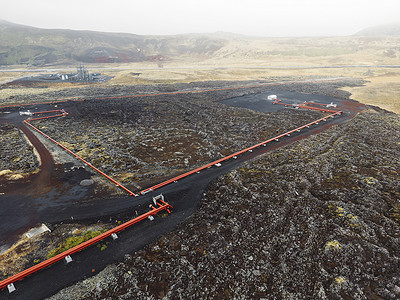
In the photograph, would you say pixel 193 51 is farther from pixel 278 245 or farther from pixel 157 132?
pixel 278 245

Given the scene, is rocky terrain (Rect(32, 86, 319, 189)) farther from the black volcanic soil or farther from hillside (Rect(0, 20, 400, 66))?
hillside (Rect(0, 20, 400, 66))

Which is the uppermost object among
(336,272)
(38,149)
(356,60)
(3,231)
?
(356,60)

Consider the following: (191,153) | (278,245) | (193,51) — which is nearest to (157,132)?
(191,153)

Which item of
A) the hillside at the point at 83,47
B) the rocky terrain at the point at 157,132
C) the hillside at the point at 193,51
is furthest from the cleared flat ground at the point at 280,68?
the rocky terrain at the point at 157,132

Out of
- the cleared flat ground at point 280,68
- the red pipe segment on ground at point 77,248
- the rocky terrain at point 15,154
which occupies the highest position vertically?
the cleared flat ground at point 280,68

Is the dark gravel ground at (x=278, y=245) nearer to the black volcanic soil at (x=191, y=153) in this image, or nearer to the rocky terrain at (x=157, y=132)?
the black volcanic soil at (x=191, y=153)

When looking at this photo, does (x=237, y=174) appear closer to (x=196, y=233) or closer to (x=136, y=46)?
(x=196, y=233)

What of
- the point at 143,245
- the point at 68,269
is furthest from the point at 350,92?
the point at 68,269
